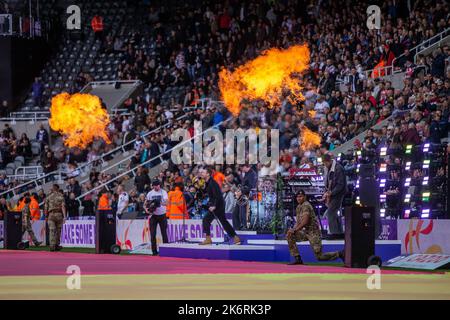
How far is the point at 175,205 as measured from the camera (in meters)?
30.2

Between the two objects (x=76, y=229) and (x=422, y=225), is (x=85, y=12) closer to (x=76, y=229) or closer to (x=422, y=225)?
(x=76, y=229)

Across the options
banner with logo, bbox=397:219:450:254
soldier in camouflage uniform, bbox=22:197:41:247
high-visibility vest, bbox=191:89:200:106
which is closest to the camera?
banner with logo, bbox=397:219:450:254

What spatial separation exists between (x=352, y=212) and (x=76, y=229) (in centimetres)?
1522

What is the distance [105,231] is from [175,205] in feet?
6.51

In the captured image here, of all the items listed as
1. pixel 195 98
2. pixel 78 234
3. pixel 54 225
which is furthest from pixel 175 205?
pixel 195 98

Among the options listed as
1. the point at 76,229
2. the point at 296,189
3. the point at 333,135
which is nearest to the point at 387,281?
the point at 296,189

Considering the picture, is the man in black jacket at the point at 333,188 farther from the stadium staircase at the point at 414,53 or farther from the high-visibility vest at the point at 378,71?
the high-visibility vest at the point at 378,71

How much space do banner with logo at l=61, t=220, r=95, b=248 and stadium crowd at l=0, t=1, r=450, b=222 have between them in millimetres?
1087

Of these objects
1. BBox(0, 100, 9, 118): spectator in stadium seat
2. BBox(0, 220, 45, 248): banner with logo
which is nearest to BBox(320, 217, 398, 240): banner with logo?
BBox(0, 220, 45, 248): banner with logo

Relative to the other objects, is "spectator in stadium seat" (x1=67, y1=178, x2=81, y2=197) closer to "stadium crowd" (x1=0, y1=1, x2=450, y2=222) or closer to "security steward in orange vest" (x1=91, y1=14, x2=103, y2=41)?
"stadium crowd" (x1=0, y1=1, x2=450, y2=222)

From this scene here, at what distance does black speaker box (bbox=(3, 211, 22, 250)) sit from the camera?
34031 millimetres

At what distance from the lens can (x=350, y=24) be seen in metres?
36.3

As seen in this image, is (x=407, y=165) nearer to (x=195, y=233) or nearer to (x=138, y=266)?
(x=195, y=233)

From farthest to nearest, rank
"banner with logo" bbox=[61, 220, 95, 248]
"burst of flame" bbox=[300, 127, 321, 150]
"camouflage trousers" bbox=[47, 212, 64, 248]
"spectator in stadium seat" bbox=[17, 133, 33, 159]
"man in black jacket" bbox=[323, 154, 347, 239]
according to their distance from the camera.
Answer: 1. "spectator in stadium seat" bbox=[17, 133, 33, 159]
2. "banner with logo" bbox=[61, 220, 95, 248]
3. "burst of flame" bbox=[300, 127, 321, 150]
4. "camouflage trousers" bbox=[47, 212, 64, 248]
5. "man in black jacket" bbox=[323, 154, 347, 239]
